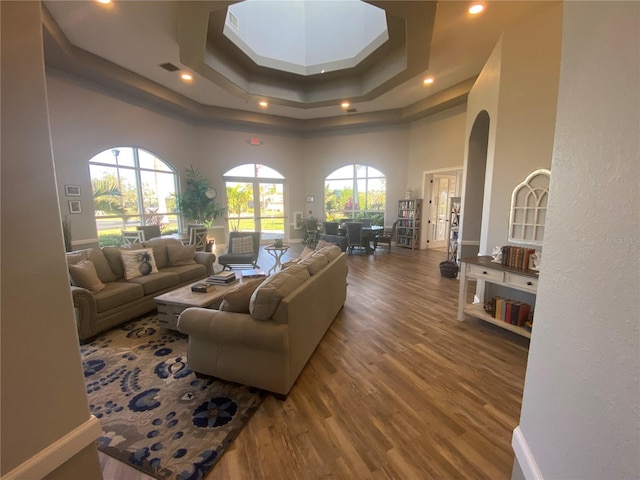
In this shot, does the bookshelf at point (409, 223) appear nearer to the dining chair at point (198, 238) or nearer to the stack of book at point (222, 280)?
the dining chair at point (198, 238)

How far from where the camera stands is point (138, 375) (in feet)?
8.04

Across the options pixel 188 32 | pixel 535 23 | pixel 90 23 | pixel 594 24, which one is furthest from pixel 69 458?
pixel 90 23

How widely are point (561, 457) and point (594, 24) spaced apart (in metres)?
1.31

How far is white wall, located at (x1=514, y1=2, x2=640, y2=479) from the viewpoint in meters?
0.66

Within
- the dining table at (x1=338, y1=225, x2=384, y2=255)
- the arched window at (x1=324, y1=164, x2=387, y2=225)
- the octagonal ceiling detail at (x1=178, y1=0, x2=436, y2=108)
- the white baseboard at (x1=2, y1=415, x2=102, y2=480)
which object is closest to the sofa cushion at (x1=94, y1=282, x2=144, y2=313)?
the white baseboard at (x1=2, y1=415, x2=102, y2=480)

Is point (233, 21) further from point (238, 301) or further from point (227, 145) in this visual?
point (238, 301)

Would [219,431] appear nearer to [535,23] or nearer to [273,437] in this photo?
[273,437]

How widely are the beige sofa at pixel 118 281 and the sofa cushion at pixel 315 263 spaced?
7.24ft

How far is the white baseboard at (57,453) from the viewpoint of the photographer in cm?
77

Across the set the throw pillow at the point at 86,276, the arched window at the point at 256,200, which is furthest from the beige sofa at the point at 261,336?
the arched window at the point at 256,200

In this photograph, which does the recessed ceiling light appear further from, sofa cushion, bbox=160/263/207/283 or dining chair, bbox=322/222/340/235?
dining chair, bbox=322/222/340/235

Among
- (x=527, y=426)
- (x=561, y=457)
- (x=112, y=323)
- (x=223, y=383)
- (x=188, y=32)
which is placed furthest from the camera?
(x=188, y=32)

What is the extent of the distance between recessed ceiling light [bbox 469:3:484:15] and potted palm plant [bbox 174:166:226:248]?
690cm

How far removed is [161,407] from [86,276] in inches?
78.1
